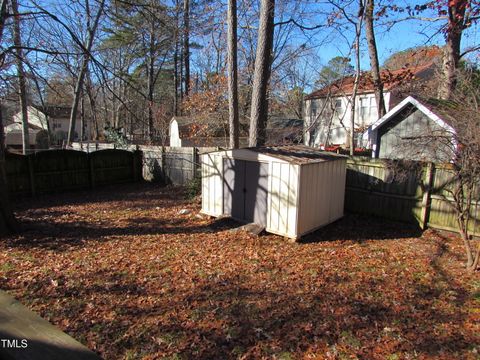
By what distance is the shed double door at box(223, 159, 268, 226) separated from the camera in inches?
291

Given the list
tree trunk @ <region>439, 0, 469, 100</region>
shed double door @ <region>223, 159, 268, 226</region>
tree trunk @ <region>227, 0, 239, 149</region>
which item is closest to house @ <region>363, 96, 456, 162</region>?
tree trunk @ <region>439, 0, 469, 100</region>

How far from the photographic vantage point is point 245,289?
4.68 meters

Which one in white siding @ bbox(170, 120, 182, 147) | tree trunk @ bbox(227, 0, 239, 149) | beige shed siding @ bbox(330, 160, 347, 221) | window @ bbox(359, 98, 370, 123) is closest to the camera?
beige shed siding @ bbox(330, 160, 347, 221)

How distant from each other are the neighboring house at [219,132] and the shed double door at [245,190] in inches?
226

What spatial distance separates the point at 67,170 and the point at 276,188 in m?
9.30

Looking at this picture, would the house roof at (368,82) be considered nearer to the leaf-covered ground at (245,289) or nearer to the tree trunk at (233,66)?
the tree trunk at (233,66)

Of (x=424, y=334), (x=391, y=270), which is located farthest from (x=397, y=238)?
(x=424, y=334)

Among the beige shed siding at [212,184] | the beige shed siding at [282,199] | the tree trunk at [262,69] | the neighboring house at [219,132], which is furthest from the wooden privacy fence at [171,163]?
the beige shed siding at [282,199]

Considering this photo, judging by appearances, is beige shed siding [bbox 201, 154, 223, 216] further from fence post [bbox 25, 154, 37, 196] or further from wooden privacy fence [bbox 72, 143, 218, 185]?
fence post [bbox 25, 154, 37, 196]

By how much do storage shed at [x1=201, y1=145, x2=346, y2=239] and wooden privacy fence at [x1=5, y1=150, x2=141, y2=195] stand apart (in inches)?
264

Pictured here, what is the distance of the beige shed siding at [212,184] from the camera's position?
27.5 ft

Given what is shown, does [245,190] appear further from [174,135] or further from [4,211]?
[174,135]

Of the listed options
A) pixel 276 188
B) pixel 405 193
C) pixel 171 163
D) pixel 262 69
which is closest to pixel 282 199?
pixel 276 188

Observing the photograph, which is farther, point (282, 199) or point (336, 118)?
point (336, 118)
